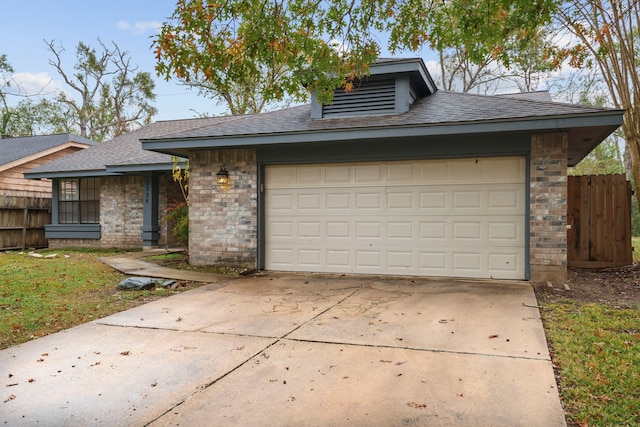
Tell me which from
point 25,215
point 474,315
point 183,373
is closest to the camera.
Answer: point 183,373

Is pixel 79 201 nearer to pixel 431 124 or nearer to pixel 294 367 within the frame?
pixel 431 124

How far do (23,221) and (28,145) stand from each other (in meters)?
6.65

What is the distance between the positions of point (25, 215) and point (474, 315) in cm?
1538

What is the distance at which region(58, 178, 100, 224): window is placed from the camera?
15414 mm

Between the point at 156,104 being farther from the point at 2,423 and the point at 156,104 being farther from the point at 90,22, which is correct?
the point at 2,423

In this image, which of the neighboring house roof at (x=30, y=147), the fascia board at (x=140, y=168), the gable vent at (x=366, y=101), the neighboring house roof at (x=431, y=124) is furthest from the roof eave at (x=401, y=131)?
the neighboring house roof at (x=30, y=147)

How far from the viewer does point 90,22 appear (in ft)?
83.5

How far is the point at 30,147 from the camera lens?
2022 centimetres

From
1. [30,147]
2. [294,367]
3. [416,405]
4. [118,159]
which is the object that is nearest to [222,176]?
[294,367]

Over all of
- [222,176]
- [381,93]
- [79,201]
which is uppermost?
[381,93]

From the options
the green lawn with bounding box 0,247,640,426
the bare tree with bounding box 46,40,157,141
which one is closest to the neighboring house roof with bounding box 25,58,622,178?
the green lawn with bounding box 0,247,640,426

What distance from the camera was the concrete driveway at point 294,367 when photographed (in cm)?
308

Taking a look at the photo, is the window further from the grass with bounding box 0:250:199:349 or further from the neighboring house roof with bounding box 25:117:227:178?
the grass with bounding box 0:250:199:349

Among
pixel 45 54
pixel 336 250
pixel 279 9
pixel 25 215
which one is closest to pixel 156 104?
pixel 45 54
